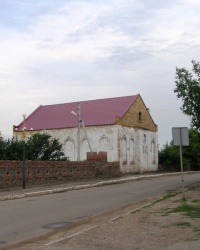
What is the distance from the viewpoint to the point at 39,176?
28188 mm

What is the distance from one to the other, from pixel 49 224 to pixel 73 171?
774 inches

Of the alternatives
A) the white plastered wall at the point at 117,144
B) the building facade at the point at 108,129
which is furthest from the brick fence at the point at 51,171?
the building facade at the point at 108,129

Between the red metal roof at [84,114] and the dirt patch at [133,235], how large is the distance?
32.5 meters

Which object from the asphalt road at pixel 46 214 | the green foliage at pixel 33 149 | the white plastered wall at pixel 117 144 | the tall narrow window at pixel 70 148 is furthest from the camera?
the tall narrow window at pixel 70 148

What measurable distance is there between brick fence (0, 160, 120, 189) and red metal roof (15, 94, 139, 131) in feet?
28.0

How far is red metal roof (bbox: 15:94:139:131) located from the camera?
46.1 meters

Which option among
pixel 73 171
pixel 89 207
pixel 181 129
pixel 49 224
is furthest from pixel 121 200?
pixel 73 171

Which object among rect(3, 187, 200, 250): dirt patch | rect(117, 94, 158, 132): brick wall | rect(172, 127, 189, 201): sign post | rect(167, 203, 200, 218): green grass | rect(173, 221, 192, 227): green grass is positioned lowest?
rect(3, 187, 200, 250): dirt patch

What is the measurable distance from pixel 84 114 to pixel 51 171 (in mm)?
19179

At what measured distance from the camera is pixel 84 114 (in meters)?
48.2

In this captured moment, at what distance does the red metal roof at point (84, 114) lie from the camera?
46.1 m

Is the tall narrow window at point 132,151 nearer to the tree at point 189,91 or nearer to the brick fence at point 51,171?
the brick fence at point 51,171

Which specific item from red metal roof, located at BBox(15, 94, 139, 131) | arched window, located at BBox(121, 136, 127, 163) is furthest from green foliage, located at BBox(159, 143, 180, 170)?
red metal roof, located at BBox(15, 94, 139, 131)

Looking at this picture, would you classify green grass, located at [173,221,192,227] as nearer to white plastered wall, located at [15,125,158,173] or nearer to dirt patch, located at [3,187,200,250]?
dirt patch, located at [3,187,200,250]
